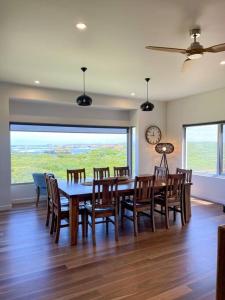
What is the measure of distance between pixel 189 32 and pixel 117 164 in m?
4.95

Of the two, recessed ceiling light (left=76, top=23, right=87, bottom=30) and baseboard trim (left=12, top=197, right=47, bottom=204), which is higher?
recessed ceiling light (left=76, top=23, right=87, bottom=30)

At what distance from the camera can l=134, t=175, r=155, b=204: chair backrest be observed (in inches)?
152

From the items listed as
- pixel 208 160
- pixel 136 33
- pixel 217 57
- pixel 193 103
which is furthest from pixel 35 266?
pixel 193 103

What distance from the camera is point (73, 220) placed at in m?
3.52

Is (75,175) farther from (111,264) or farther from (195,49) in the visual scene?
(195,49)

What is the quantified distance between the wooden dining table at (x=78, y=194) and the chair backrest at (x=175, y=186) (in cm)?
13

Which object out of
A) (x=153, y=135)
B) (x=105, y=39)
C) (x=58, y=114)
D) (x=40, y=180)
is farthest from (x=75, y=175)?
(x=153, y=135)

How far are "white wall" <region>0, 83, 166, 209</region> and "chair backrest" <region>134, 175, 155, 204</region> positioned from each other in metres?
3.08

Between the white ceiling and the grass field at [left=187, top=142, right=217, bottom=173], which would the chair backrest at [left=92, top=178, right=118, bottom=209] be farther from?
the grass field at [left=187, top=142, right=217, bottom=173]

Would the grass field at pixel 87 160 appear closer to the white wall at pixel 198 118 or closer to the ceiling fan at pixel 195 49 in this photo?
the white wall at pixel 198 118

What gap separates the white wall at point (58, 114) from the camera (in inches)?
208

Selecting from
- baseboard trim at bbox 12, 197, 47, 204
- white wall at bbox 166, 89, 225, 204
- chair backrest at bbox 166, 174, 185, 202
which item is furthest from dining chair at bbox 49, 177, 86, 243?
white wall at bbox 166, 89, 225, 204

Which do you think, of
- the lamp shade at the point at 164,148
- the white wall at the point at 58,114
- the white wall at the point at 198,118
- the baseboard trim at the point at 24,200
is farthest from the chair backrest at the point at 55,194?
the white wall at the point at 198,118

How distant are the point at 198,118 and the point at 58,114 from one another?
3.84m
